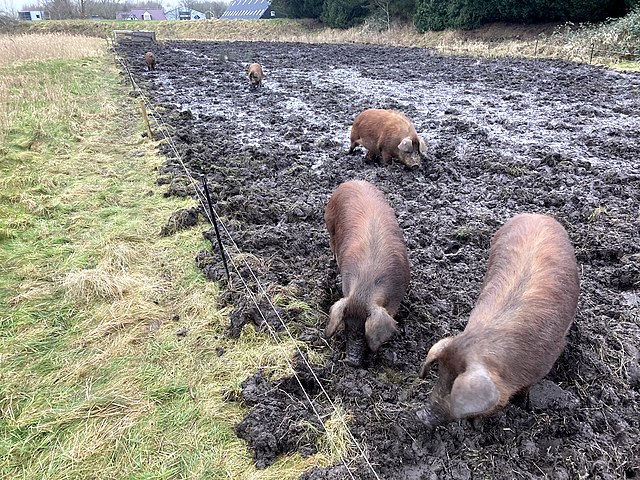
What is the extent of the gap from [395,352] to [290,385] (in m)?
0.81

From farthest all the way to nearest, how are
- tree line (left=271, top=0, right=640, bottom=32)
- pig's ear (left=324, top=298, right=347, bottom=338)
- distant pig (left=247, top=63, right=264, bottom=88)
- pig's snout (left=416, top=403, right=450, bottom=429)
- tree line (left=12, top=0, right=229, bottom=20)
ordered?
tree line (left=12, top=0, right=229, bottom=20)
tree line (left=271, top=0, right=640, bottom=32)
distant pig (left=247, top=63, right=264, bottom=88)
pig's ear (left=324, top=298, right=347, bottom=338)
pig's snout (left=416, top=403, right=450, bottom=429)

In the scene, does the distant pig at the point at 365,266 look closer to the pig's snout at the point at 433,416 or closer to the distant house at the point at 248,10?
the pig's snout at the point at 433,416

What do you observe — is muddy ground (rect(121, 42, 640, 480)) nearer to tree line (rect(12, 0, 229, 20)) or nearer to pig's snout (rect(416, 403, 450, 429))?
pig's snout (rect(416, 403, 450, 429))

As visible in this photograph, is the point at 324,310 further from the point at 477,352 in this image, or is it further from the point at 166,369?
the point at 477,352

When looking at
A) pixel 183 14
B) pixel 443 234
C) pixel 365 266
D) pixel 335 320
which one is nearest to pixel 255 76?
pixel 443 234

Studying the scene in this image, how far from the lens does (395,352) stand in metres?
3.48

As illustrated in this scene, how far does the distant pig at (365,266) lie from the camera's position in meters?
3.28

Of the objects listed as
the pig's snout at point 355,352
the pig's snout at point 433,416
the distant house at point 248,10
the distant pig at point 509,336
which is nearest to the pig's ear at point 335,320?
the pig's snout at point 355,352

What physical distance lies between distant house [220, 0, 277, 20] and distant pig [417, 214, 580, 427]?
65656 millimetres

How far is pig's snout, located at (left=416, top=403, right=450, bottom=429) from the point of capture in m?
2.73

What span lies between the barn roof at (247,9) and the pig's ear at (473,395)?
68.2 metres

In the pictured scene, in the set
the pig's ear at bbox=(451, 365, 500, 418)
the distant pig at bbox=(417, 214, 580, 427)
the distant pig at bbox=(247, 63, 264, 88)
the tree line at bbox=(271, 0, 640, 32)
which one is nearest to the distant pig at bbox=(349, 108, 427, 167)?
the distant pig at bbox=(417, 214, 580, 427)

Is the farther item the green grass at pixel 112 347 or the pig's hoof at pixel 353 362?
the pig's hoof at pixel 353 362

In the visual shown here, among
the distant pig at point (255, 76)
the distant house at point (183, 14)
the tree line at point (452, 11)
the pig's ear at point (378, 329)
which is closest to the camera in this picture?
the pig's ear at point (378, 329)
